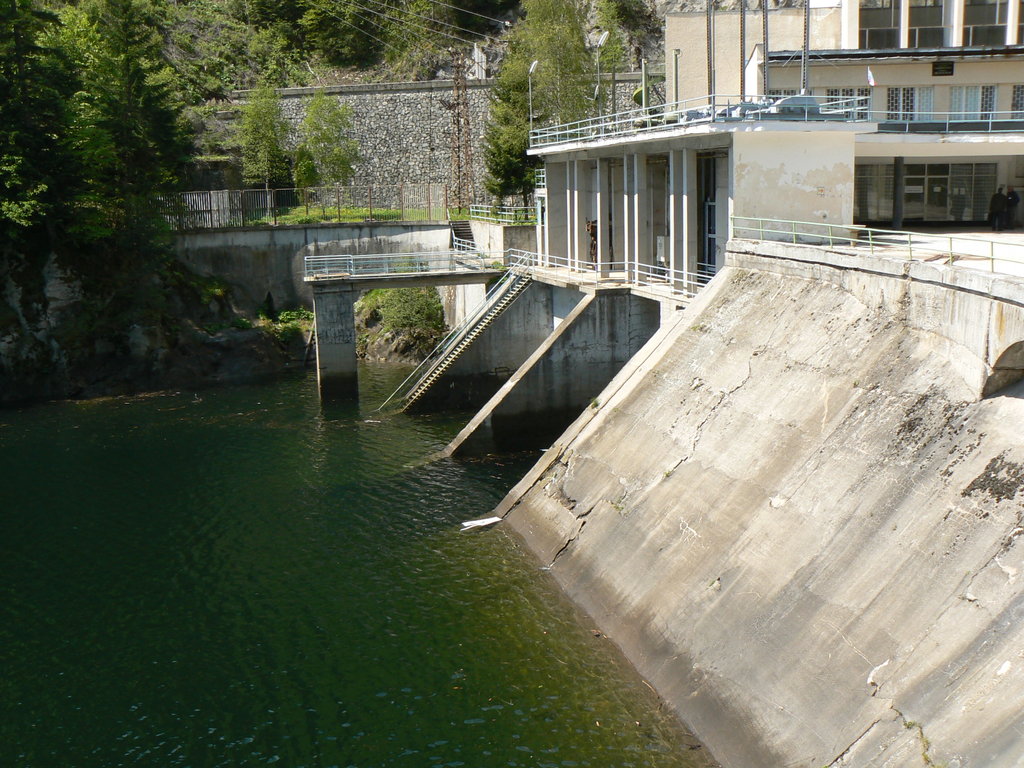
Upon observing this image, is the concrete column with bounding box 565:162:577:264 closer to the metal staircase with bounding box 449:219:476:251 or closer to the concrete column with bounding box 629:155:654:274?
the concrete column with bounding box 629:155:654:274

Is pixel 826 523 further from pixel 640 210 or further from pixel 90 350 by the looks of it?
pixel 90 350

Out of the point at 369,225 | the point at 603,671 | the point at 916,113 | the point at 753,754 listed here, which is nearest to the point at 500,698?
Result: the point at 603,671

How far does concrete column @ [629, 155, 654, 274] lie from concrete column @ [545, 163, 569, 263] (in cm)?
695

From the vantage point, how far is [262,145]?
2260 inches

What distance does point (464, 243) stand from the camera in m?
47.7

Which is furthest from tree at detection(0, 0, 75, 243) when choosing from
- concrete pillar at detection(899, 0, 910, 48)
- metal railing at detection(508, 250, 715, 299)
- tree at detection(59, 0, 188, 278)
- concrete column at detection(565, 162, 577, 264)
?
concrete pillar at detection(899, 0, 910, 48)

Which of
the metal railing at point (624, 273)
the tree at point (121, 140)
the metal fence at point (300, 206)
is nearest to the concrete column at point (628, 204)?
the metal railing at point (624, 273)

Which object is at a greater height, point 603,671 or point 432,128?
point 432,128

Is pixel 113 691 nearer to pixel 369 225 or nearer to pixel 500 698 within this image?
pixel 500 698

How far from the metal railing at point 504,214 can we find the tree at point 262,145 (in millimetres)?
13104

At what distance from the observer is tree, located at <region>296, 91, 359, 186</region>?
5919 cm

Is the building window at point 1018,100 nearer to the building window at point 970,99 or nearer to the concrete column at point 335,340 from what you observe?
the building window at point 970,99

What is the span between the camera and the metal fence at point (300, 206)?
48938 millimetres

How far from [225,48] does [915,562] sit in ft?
210
